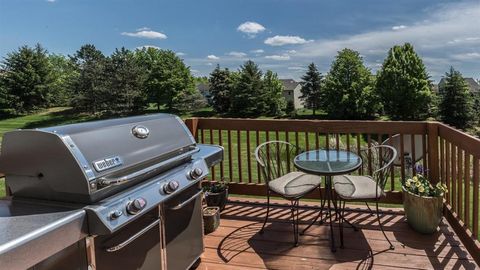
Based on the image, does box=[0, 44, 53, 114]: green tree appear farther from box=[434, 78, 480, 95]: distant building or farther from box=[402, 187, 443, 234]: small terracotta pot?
box=[402, 187, 443, 234]: small terracotta pot

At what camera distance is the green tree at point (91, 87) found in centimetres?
2706

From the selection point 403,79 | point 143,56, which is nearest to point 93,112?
point 143,56

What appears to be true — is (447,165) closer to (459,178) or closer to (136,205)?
(459,178)

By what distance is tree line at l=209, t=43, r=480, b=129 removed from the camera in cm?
2641

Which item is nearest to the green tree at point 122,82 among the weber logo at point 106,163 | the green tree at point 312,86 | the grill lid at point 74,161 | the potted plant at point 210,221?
the green tree at point 312,86

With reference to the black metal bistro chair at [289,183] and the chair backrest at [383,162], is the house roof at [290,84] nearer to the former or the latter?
the chair backrest at [383,162]

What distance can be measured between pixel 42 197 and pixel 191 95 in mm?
29923

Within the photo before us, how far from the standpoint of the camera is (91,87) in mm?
27766

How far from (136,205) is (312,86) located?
31.7m

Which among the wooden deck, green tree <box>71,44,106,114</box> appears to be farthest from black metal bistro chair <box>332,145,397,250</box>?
green tree <box>71,44,106,114</box>

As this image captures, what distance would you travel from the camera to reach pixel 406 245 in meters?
2.81

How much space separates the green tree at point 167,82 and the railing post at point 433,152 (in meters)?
28.6

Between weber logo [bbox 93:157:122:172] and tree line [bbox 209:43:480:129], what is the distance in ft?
85.5

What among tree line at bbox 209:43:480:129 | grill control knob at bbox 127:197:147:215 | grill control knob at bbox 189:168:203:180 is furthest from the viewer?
tree line at bbox 209:43:480:129
